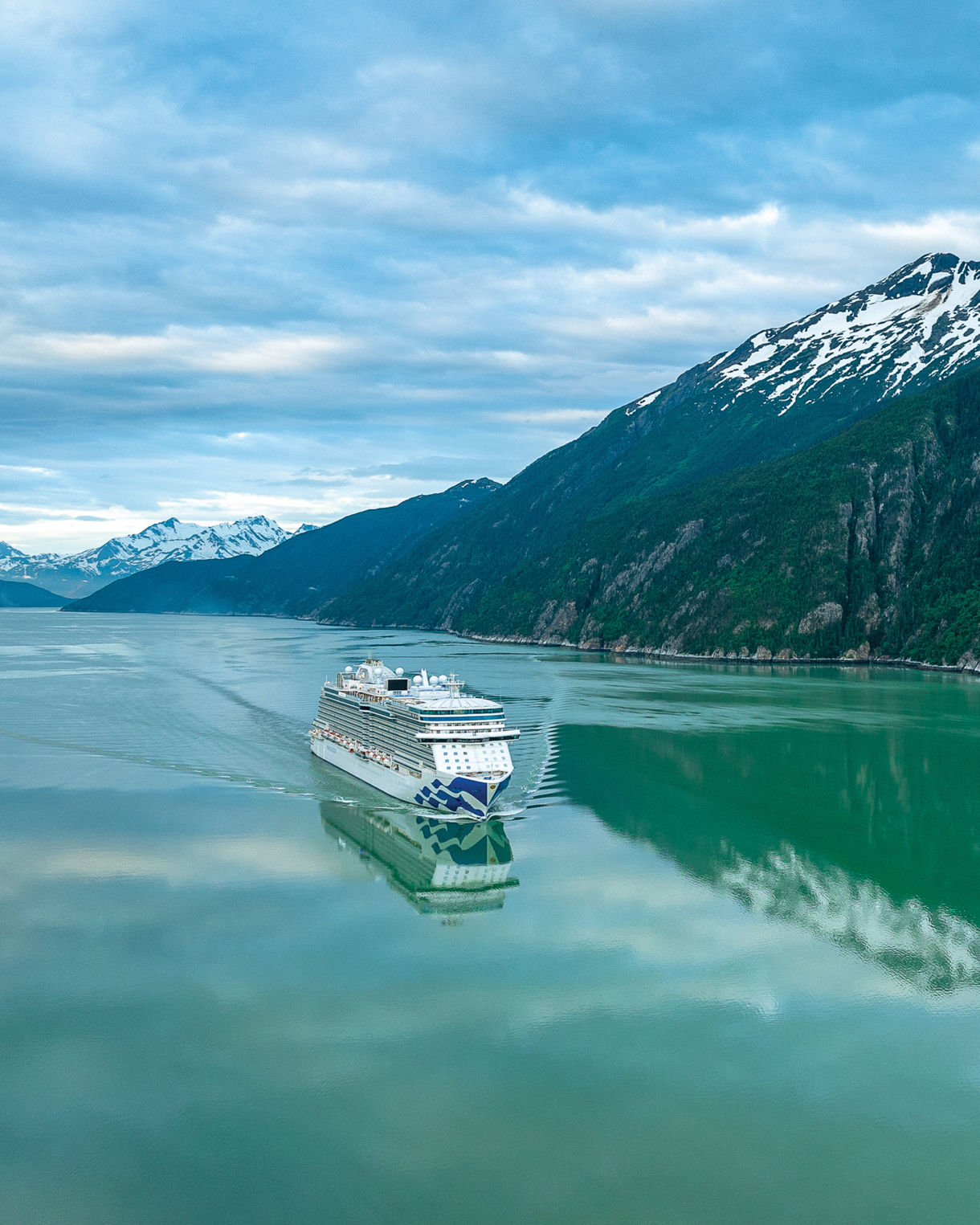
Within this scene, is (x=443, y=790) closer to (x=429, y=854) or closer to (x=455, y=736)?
(x=455, y=736)

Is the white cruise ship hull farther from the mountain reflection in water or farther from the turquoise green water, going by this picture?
the mountain reflection in water

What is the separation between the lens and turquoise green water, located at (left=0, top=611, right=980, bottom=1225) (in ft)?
84.8

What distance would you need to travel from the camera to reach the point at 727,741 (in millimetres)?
94375

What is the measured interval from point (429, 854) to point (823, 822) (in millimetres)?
26314

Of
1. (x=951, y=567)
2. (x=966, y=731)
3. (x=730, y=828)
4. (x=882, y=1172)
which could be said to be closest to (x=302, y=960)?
(x=882, y=1172)

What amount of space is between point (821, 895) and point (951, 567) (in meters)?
166

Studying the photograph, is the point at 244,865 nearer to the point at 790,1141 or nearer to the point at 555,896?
the point at 555,896

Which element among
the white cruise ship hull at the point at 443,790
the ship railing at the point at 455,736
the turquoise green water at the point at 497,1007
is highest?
the ship railing at the point at 455,736

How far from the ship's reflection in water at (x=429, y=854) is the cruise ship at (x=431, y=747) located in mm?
1841

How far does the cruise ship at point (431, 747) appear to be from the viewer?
63031 mm

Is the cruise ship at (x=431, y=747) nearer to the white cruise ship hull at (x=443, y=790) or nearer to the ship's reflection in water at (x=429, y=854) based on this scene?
the white cruise ship hull at (x=443, y=790)

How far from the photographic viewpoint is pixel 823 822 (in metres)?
64.6

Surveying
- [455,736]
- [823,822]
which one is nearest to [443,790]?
[455,736]

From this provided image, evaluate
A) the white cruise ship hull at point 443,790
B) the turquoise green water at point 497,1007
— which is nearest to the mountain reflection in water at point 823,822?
the turquoise green water at point 497,1007
